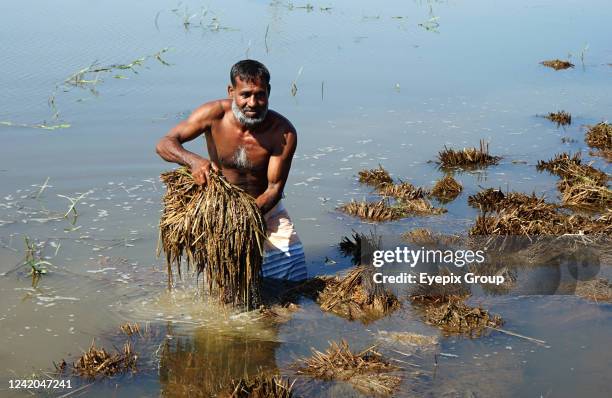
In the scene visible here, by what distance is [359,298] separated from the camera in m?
6.35

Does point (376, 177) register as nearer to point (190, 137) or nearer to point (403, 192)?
point (403, 192)

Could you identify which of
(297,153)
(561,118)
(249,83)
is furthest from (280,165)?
(561,118)

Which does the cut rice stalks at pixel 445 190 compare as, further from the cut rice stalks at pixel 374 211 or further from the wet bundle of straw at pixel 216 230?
the wet bundle of straw at pixel 216 230

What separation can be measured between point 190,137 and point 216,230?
91 cm

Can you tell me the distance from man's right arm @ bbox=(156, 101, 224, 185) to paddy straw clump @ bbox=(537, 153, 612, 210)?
3.92 meters

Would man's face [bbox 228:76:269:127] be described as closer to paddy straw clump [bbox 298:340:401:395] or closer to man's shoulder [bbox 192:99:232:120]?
man's shoulder [bbox 192:99:232:120]

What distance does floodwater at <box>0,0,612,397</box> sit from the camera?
561cm

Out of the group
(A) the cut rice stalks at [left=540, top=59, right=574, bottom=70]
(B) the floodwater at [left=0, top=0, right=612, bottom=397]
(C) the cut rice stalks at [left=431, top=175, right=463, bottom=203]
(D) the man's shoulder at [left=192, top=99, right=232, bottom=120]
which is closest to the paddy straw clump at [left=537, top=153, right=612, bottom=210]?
(B) the floodwater at [left=0, top=0, right=612, bottom=397]

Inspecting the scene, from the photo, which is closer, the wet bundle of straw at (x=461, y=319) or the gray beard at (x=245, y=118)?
the wet bundle of straw at (x=461, y=319)

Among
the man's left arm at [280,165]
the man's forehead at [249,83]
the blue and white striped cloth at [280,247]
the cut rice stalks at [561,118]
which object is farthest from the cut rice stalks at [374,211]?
the cut rice stalks at [561,118]

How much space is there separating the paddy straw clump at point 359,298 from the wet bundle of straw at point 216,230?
655mm

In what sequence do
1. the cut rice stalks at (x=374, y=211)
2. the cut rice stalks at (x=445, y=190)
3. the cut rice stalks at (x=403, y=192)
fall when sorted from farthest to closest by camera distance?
the cut rice stalks at (x=445, y=190), the cut rice stalks at (x=403, y=192), the cut rice stalks at (x=374, y=211)

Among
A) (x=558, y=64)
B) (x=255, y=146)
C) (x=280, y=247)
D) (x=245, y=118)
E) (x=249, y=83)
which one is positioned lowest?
(x=280, y=247)

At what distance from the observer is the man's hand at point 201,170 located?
5.77 meters
